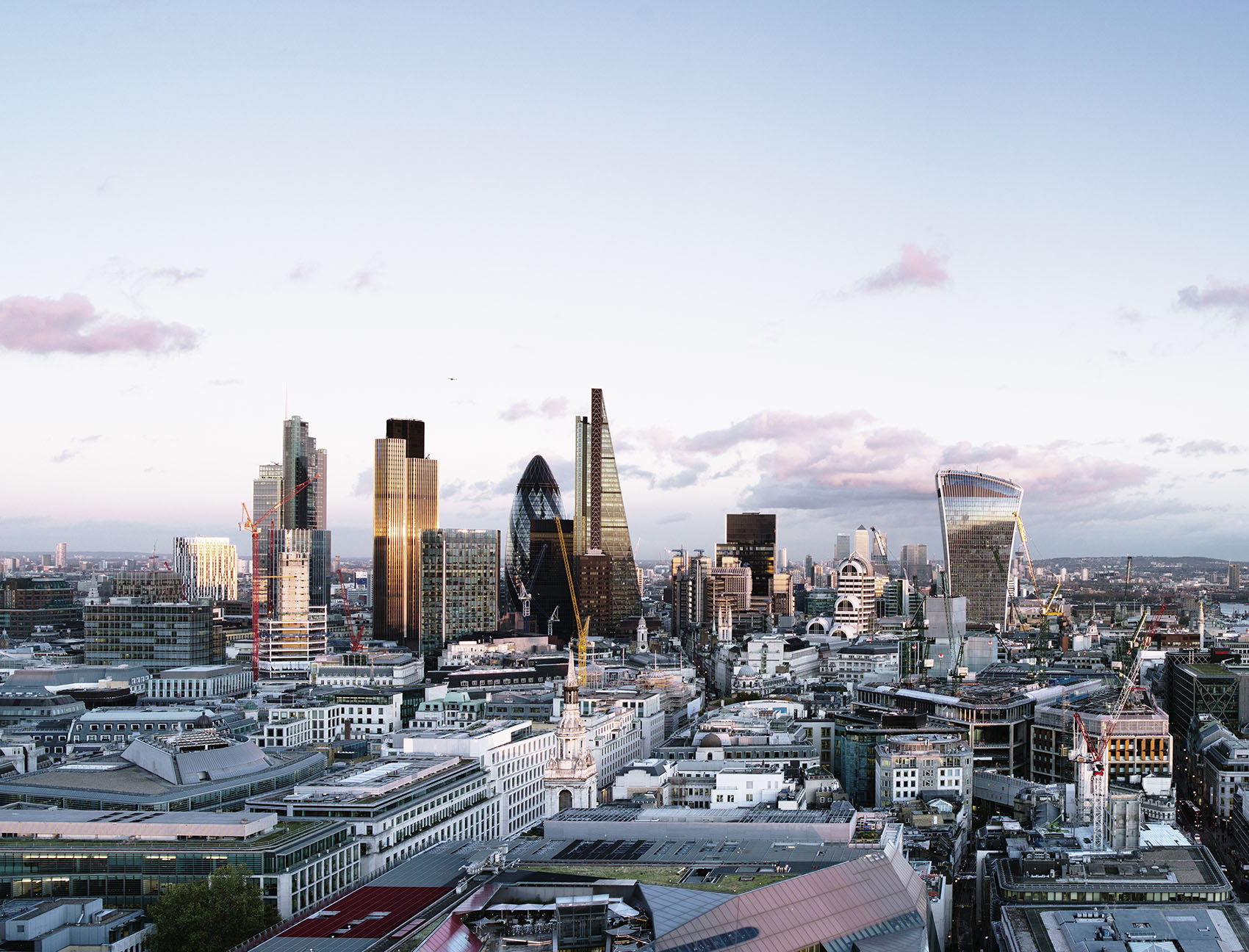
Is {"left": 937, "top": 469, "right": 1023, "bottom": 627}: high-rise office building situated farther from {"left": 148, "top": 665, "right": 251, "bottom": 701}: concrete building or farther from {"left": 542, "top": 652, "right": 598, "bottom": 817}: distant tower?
{"left": 542, "top": 652, "right": 598, "bottom": 817}: distant tower

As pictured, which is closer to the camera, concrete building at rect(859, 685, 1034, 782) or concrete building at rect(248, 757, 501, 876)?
concrete building at rect(248, 757, 501, 876)

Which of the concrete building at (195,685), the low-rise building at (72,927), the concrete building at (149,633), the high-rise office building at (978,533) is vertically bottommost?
the low-rise building at (72,927)

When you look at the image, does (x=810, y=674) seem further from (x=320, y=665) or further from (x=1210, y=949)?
(x=1210, y=949)

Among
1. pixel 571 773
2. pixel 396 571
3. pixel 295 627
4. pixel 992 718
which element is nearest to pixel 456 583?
pixel 396 571

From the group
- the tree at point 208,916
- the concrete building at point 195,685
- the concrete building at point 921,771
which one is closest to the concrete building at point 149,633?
the concrete building at point 195,685

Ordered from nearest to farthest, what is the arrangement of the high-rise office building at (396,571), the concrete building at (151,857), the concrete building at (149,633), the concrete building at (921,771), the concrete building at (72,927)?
the concrete building at (72,927) < the concrete building at (151,857) < the concrete building at (921,771) < the concrete building at (149,633) < the high-rise office building at (396,571)

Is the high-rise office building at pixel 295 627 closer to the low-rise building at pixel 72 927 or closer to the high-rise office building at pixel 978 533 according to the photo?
the high-rise office building at pixel 978 533

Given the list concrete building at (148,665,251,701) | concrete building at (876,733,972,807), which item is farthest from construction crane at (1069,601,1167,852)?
concrete building at (148,665,251,701)
